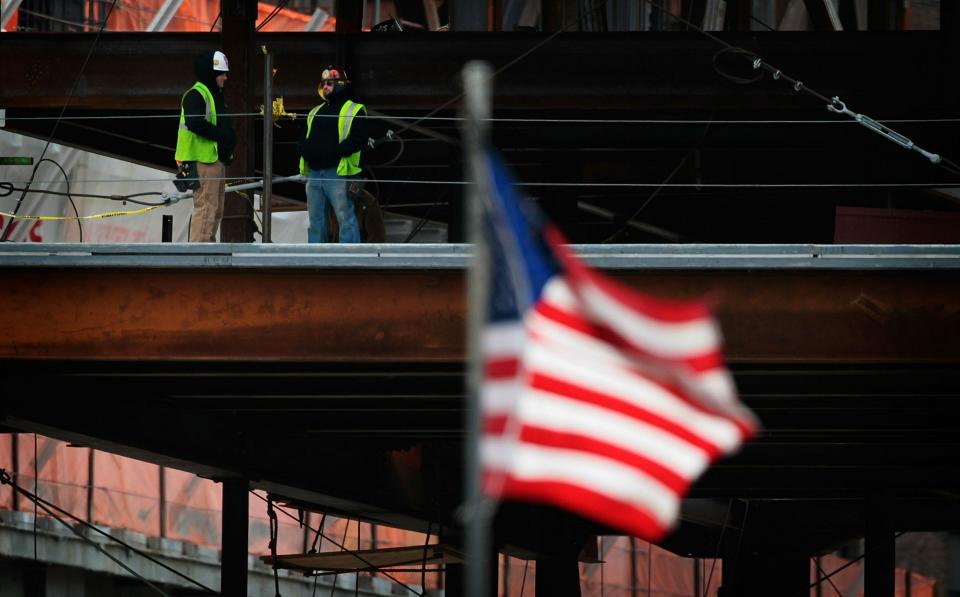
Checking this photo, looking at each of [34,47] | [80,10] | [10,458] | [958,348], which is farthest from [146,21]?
[958,348]

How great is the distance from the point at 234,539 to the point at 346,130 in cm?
616

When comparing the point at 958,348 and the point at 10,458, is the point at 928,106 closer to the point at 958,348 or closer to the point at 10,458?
the point at 958,348

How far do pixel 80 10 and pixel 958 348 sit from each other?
1051 inches

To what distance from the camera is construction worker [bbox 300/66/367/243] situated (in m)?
16.9

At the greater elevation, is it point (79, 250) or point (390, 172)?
point (390, 172)

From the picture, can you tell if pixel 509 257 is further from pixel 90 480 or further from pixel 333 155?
pixel 90 480

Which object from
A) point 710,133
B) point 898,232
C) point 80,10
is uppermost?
point 80,10

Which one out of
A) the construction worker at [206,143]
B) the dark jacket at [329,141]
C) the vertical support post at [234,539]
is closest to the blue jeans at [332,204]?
the dark jacket at [329,141]

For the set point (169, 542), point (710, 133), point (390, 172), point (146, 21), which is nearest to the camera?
point (710, 133)

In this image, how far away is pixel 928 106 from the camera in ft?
77.8

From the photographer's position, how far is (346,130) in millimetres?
17172

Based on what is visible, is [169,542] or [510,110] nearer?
[510,110]

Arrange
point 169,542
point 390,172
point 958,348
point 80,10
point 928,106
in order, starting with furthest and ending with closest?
point 80,10
point 169,542
point 390,172
point 928,106
point 958,348

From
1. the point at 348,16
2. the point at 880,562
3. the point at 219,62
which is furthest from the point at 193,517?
the point at 219,62
